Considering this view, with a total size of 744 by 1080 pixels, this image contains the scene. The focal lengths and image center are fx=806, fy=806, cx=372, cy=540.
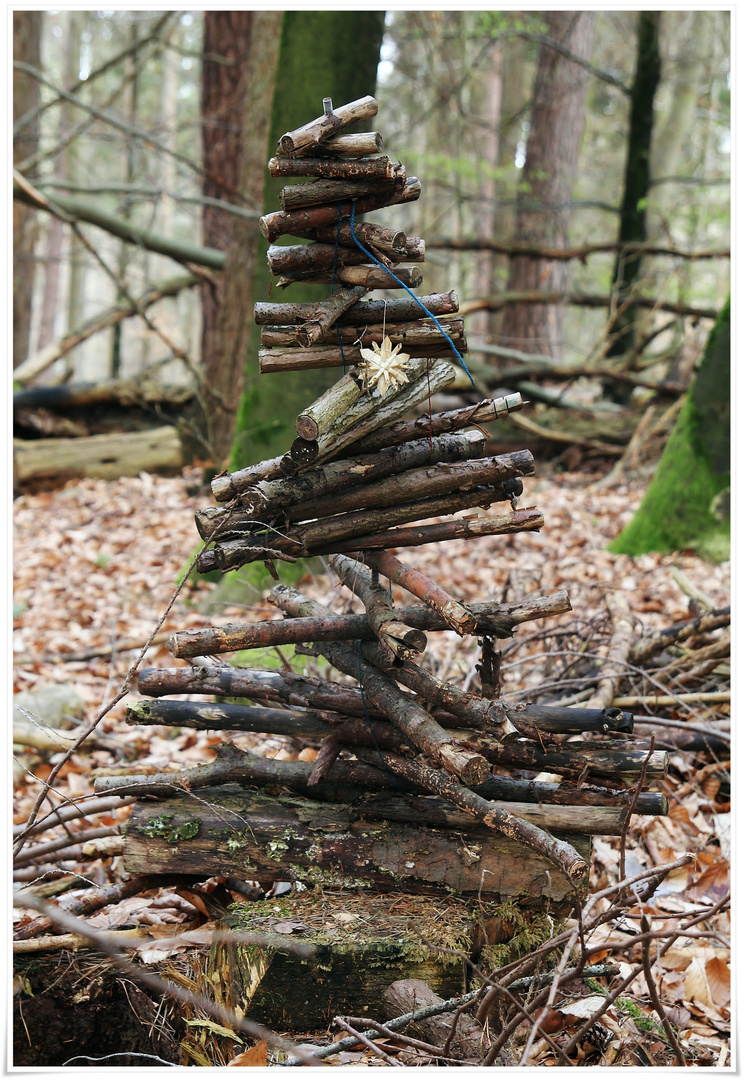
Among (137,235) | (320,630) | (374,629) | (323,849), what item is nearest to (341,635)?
(320,630)

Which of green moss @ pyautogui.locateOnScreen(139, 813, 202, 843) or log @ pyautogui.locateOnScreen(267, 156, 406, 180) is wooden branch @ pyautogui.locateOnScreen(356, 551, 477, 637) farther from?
log @ pyautogui.locateOnScreen(267, 156, 406, 180)

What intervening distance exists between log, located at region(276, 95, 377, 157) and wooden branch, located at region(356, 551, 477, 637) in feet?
5.02

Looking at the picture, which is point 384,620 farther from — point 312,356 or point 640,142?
point 640,142

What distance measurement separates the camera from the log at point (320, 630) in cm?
307

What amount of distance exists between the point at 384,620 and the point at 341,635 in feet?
1.05

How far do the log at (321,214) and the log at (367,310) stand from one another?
83mm

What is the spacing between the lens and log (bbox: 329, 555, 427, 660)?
2879 millimetres

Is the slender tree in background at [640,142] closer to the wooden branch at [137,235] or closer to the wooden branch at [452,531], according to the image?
the wooden branch at [137,235]

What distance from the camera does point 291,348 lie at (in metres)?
3.05

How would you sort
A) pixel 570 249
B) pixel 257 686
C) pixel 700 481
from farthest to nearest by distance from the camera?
1. pixel 570 249
2. pixel 700 481
3. pixel 257 686

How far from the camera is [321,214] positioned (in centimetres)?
297

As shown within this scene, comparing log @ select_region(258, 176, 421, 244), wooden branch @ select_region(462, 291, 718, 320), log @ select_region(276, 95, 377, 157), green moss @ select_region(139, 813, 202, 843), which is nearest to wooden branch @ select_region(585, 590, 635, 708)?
green moss @ select_region(139, 813, 202, 843)

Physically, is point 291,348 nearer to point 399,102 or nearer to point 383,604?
point 383,604
